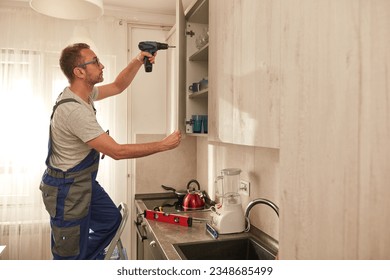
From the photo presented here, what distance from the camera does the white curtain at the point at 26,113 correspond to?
2.39m

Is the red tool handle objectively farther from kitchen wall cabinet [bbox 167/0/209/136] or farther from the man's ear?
the man's ear

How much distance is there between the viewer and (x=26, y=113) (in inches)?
95.8

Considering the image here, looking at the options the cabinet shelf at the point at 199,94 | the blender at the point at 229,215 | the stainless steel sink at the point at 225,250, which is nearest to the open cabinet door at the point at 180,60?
the cabinet shelf at the point at 199,94

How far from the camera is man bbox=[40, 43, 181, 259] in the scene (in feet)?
5.14

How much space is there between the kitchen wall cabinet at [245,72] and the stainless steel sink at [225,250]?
545mm

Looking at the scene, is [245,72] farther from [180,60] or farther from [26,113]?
[26,113]

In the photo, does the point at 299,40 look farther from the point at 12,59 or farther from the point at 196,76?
the point at 12,59

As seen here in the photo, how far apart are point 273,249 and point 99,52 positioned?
2.04 metres

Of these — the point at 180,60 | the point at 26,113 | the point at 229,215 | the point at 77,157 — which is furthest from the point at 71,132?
the point at 26,113

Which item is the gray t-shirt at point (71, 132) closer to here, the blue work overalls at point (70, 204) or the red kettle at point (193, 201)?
the blue work overalls at point (70, 204)

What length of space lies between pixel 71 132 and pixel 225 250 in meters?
1.02

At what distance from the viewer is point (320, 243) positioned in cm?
69
